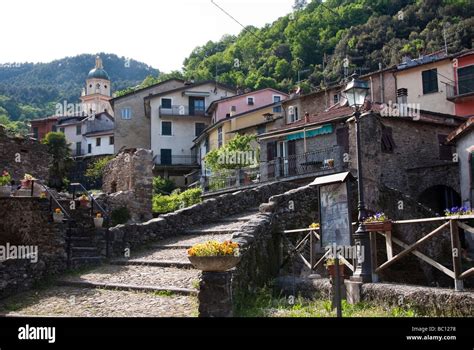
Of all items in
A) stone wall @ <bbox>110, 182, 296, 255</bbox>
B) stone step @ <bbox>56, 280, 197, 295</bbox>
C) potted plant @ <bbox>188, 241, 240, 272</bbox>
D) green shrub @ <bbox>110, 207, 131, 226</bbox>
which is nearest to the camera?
potted plant @ <bbox>188, 241, 240, 272</bbox>

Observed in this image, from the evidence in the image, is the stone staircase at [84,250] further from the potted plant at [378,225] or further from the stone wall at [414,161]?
the stone wall at [414,161]

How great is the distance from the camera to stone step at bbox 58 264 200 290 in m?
11.6

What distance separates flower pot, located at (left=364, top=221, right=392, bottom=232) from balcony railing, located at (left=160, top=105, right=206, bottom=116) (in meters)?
41.9

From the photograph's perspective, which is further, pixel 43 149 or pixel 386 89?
pixel 386 89

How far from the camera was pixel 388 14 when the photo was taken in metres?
60.9

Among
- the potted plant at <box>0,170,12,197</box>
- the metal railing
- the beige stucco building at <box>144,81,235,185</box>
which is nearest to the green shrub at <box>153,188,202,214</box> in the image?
the metal railing

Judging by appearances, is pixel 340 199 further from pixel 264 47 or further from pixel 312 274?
pixel 264 47

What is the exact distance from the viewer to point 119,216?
24.1 metres

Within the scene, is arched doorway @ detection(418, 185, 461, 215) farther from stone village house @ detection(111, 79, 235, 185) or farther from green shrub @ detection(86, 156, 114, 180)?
green shrub @ detection(86, 156, 114, 180)

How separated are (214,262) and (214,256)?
0.40 ft

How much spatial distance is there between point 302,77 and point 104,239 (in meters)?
54.5

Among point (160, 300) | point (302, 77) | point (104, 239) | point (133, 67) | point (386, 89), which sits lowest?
point (160, 300)

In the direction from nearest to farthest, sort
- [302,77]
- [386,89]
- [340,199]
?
1. [340,199]
2. [386,89]
3. [302,77]
